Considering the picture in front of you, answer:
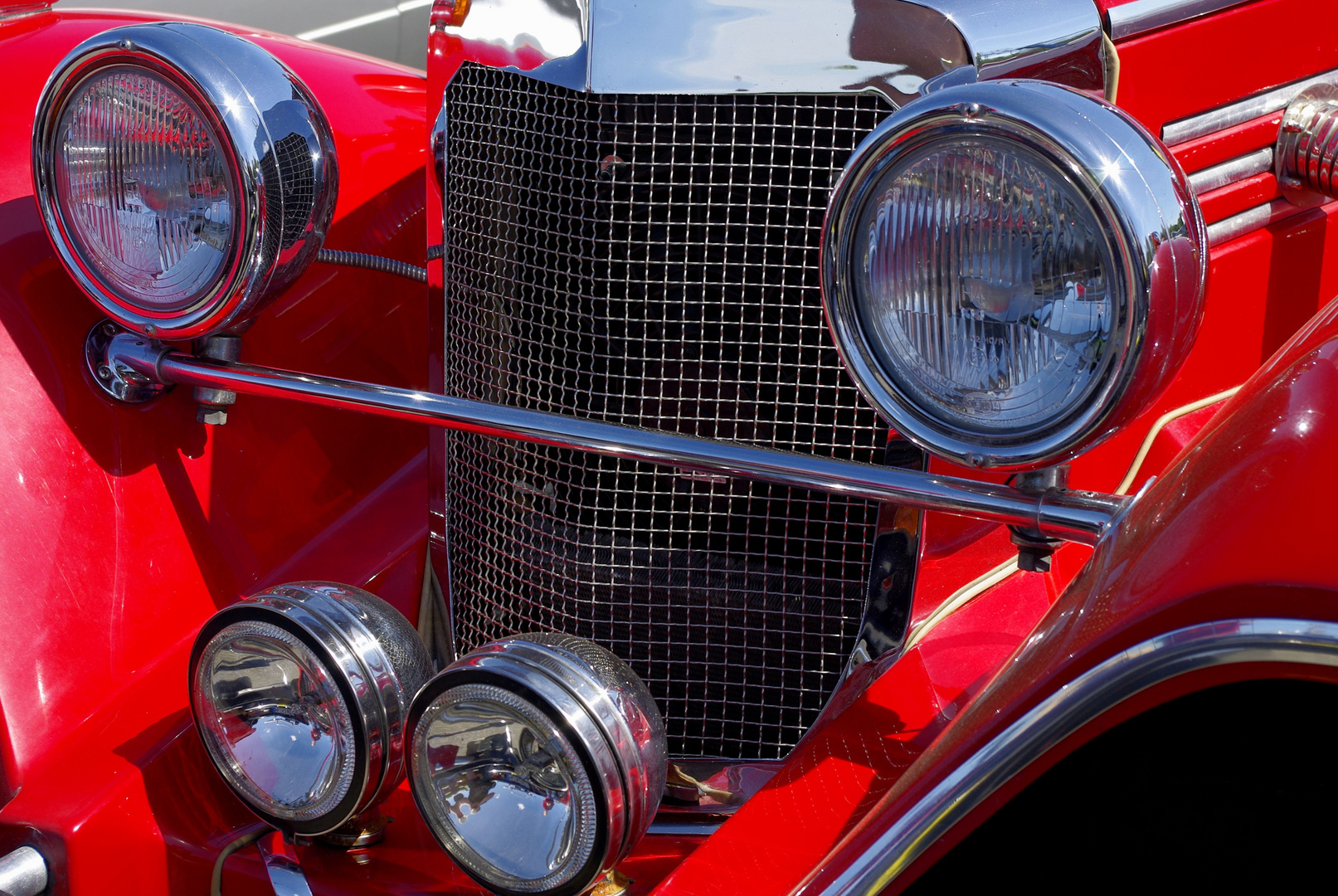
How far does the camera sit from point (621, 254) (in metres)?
1.46

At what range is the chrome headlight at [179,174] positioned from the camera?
143cm

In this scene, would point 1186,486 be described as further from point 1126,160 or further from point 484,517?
point 484,517

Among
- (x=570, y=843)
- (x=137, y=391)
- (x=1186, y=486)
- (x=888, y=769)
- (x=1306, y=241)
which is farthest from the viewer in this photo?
(x=1306, y=241)

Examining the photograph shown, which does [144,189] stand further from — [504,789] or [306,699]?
[504,789]

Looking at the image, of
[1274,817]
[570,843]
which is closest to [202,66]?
[570,843]

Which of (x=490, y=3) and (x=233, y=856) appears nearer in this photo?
(x=233, y=856)

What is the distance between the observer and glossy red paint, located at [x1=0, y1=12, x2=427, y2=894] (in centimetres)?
144

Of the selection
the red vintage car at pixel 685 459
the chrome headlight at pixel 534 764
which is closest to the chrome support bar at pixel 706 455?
the red vintage car at pixel 685 459

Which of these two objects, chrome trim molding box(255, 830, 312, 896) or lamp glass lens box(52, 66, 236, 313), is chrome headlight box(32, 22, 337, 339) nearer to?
lamp glass lens box(52, 66, 236, 313)

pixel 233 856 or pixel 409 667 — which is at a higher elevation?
pixel 409 667

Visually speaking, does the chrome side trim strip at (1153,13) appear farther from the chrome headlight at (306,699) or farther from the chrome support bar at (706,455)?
the chrome headlight at (306,699)

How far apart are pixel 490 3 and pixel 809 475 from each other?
0.76 metres

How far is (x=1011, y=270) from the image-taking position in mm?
1061

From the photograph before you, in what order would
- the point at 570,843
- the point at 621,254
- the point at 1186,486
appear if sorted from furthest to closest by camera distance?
the point at 621,254, the point at 570,843, the point at 1186,486
